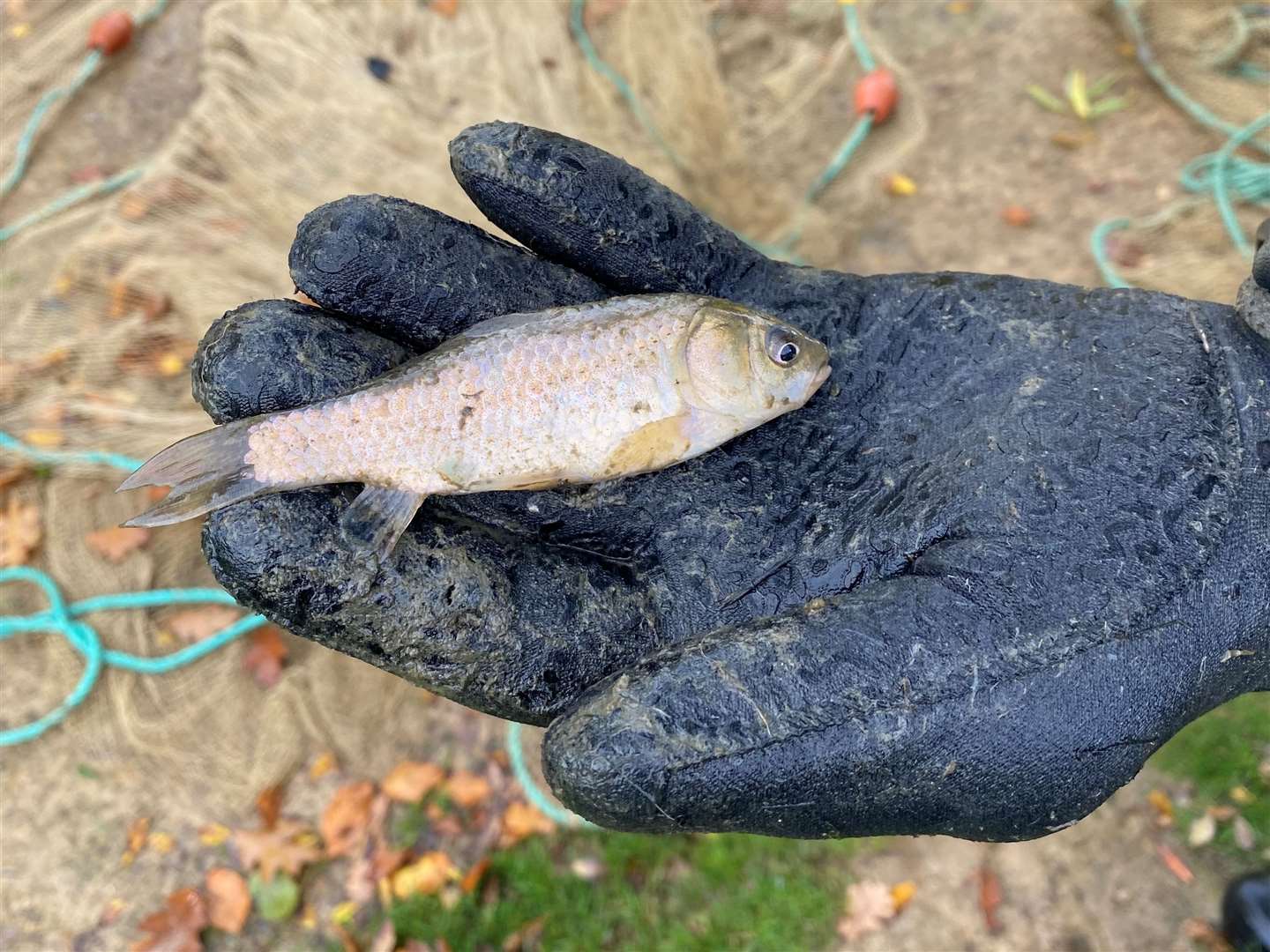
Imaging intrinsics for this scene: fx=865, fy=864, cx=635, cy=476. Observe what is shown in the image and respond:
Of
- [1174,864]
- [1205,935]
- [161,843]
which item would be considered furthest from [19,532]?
[1205,935]

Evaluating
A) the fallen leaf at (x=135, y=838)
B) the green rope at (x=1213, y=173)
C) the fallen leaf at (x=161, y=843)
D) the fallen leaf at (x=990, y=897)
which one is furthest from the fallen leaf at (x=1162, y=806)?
the fallen leaf at (x=135, y=838)

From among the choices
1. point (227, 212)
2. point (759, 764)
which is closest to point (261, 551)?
point (759, 764)

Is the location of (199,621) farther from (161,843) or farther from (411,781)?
(411,781)

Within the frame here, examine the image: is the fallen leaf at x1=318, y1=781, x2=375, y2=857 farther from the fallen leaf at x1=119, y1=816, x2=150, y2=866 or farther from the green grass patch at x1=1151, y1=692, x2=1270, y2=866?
the green grass patch at x1=1151, y1=692, x2=1270, y2=866

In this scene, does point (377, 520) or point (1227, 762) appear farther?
point (1227, 762)

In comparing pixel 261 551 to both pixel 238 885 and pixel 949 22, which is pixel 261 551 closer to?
pixel 238 885

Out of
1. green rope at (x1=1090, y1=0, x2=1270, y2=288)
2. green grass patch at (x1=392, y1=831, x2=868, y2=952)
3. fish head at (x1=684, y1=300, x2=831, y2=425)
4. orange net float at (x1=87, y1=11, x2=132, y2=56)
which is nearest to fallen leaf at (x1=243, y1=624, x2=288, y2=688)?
green grass patch at (x1=392, y1=831, x2=868, y2=952)
